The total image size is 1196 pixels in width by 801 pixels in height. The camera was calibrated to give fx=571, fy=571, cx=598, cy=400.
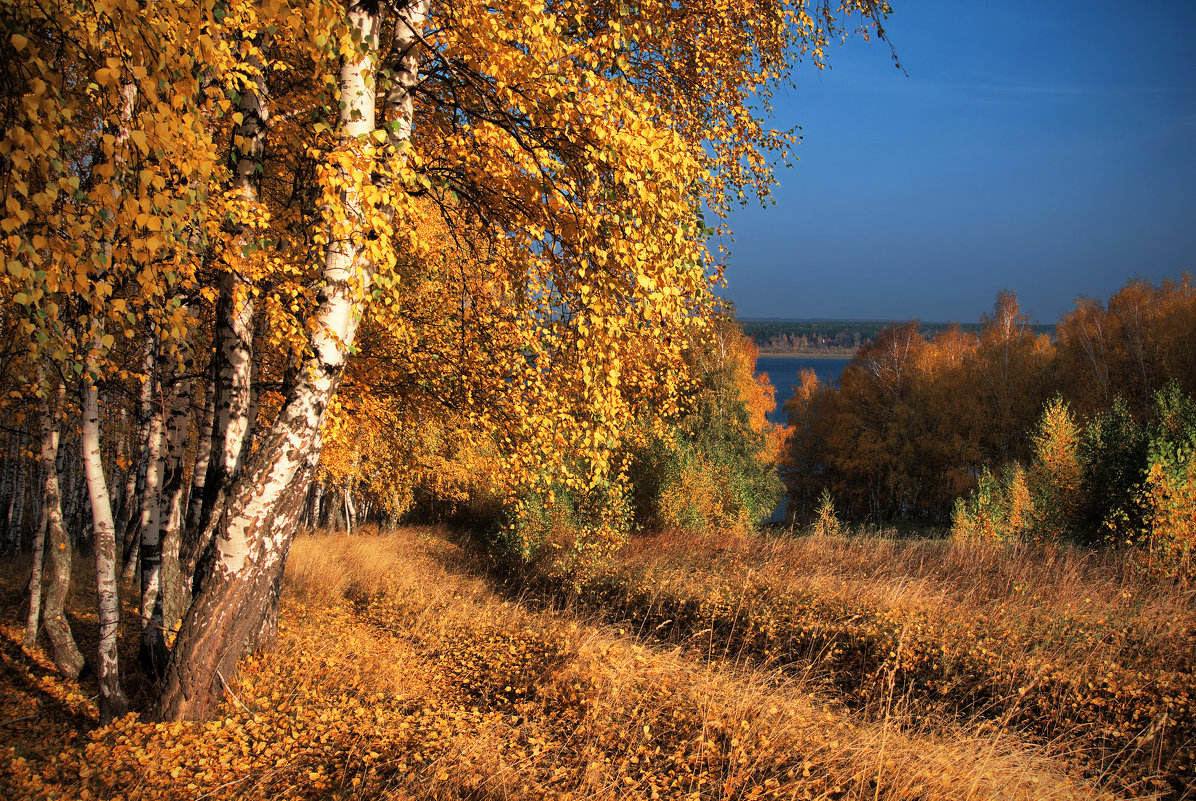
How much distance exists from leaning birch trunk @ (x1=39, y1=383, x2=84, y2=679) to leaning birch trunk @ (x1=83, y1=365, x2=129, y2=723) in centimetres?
67

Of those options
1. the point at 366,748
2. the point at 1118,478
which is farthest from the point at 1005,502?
the point at 366,748

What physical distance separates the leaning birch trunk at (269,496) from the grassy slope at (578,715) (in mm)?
379

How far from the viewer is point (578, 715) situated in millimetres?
4461

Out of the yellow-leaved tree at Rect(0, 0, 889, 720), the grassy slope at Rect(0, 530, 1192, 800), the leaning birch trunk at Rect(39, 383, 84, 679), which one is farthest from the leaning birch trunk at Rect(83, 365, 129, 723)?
the leaning birch trunk at Rect(39, 383, 84, 679)

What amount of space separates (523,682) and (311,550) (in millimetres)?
9879

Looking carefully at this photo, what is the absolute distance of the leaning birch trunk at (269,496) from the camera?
3.70m

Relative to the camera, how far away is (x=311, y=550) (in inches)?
511

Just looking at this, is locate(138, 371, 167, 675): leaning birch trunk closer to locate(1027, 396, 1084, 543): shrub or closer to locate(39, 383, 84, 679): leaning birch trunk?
locate(39, 383, 84, 679): leaning birch trunk

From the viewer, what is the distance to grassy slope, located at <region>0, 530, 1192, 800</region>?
3.49 metres

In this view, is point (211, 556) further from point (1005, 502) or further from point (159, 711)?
point (1005, 502)

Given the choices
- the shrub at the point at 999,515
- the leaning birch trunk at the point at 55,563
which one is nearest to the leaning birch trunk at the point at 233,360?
the leaning birch trunk at the point at 55,563

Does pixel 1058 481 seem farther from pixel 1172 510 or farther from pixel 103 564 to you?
pixel 103 564

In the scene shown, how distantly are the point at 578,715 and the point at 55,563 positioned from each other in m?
4.83

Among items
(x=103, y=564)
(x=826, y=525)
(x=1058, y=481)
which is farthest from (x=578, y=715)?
(x=1058, y=481)
